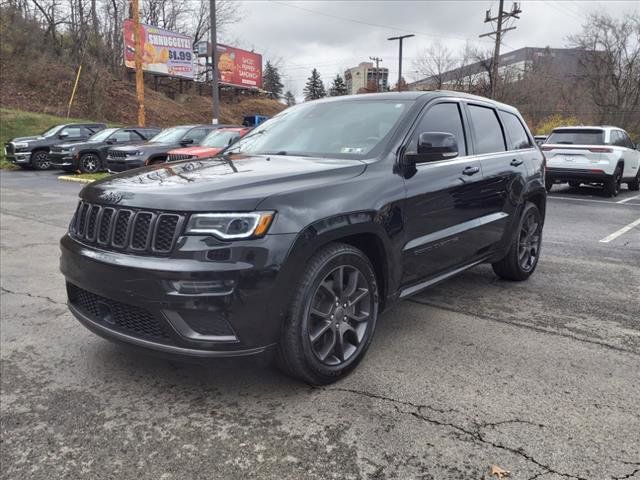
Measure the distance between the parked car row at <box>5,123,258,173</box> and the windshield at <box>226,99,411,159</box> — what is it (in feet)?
24.2

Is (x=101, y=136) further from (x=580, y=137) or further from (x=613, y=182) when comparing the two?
(x=613, y=182)

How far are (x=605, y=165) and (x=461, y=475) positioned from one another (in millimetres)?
12307

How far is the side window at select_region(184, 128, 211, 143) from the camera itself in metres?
14.3

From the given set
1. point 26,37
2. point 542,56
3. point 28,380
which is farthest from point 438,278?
point 542,56

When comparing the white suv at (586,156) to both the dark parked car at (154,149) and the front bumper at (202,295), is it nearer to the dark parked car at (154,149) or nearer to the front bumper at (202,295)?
the dark parked car at (154,149)

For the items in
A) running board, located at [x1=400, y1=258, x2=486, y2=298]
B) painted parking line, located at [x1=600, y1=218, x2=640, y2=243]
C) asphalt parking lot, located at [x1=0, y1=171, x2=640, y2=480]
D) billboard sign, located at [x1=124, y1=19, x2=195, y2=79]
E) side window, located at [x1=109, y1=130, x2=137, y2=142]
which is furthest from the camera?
billboard sign, located at [x1=124, y1=19, x2=195, y2=79]

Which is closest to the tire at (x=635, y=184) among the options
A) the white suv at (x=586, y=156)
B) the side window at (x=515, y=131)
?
the white suv at (x=586, y=156)

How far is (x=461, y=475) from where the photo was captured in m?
2.25

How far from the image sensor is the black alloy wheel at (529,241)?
509 cm

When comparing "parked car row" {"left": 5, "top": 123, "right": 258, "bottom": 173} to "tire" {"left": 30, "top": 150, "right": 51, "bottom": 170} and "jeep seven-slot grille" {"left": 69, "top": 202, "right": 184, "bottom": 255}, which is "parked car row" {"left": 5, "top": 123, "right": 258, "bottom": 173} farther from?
"jeep seven-slot grille" {"left": 69, "top": 202, "right": 184, "bottom": 255}

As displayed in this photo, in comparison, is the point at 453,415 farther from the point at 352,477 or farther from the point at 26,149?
the point at 26,149

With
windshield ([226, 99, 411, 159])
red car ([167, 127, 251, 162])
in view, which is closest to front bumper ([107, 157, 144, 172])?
red car ([167, 127, 251, 162])

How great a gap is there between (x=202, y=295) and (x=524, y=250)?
373 centimetres

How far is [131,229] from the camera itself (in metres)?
2.63
